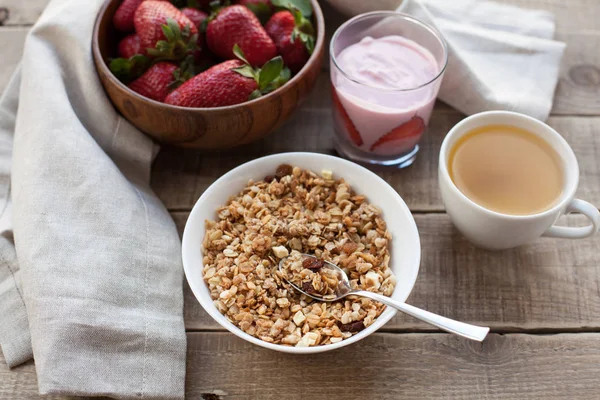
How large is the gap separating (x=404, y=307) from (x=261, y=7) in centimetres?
64

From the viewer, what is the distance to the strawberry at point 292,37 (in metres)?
1.18

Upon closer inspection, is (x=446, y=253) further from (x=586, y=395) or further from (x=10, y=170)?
(x=10, y=170)

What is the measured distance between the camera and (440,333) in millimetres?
1052

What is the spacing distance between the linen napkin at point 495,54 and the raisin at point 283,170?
40cm

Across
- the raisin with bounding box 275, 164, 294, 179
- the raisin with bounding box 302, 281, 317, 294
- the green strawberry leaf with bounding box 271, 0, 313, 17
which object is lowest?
the raisin with bounding box 302, 281, 317, 294

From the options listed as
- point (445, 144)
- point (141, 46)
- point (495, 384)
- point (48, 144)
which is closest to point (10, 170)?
point (48, 144)

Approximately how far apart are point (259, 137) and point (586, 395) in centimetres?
70

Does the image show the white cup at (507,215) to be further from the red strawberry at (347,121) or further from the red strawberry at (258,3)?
the red strawberry at (258,3)

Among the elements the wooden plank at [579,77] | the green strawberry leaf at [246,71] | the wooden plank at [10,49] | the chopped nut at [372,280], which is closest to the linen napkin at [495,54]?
the wooden plank at [579,77]

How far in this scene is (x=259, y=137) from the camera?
1202 mm

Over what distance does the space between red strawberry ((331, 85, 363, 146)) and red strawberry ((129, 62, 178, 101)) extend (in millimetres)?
299

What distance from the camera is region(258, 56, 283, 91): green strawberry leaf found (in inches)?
44.0

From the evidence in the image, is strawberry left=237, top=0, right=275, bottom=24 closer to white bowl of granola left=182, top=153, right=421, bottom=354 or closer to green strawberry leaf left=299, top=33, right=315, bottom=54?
green strawberry leaf left=299, top=33, right=315, bottom=54

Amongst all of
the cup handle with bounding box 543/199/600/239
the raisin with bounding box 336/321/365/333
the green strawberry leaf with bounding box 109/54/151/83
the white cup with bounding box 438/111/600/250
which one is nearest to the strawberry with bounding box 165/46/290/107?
the green strawberry leaf with bounding box 109/54/151/83
